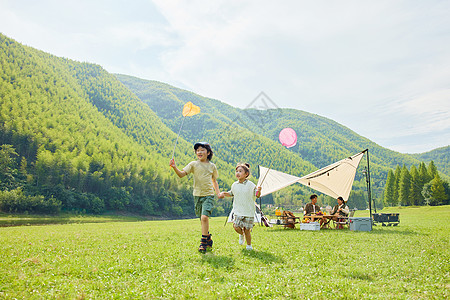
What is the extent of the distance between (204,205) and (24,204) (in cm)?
6090

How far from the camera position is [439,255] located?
21.8ft

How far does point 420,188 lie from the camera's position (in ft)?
261

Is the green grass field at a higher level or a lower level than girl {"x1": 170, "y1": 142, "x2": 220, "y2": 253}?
lower

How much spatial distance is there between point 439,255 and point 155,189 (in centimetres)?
8744

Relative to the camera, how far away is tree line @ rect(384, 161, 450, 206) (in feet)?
239

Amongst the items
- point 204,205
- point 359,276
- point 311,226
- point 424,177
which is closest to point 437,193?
point 424,177

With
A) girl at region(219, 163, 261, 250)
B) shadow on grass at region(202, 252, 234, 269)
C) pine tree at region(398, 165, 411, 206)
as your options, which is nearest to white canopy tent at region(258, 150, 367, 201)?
girl at region(219, 163, 261, 250)

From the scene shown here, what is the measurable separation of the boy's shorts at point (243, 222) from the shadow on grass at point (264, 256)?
610mm

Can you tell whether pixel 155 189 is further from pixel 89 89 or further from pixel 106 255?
pixel 89 89

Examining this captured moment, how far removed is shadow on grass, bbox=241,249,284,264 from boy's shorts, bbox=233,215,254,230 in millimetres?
610

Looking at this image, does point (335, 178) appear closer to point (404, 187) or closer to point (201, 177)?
point (201, 177)

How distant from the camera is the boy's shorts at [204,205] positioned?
23.3ft

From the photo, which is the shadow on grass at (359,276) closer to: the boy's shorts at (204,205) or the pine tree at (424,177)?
the boy's shorts at (204,205)

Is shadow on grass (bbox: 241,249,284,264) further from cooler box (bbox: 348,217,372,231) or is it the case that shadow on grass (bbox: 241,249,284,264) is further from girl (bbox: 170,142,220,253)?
cooler box (bbox: 348,217,372,231)
